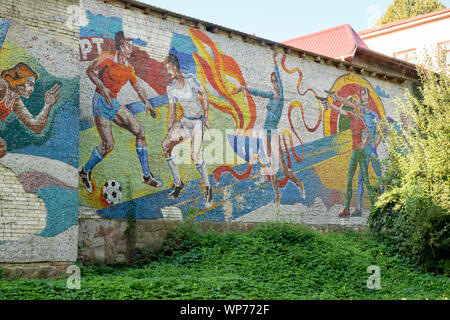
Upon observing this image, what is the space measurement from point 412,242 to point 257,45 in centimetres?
640

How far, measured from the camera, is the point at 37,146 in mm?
9750

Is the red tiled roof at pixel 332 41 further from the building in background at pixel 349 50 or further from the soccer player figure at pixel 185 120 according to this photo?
the soccer player figure at pixel 185 120

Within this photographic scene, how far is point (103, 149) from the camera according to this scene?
11.8 m

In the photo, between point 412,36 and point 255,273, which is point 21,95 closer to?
point 255,273

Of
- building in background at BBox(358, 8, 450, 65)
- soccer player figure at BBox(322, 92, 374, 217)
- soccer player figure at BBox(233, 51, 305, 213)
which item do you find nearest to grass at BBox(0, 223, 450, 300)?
soccer player figure at BBox(233, 51, 305, 213)

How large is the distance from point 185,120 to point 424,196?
5.90 m

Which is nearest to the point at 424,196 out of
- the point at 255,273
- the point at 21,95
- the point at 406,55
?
the point at 255,273

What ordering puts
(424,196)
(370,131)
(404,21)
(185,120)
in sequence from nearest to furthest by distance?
1. (185,120)
2. (424,196)
3. (370,131)
4. (404,21)

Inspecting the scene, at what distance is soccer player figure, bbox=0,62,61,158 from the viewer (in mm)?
9500

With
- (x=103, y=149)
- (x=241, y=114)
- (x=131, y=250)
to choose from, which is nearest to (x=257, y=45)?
(x=241, y=114)

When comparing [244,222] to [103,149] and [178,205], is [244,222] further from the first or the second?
[103,149]

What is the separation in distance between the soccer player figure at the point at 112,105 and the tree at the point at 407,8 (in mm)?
28052

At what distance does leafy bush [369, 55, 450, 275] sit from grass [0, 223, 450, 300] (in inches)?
19.4

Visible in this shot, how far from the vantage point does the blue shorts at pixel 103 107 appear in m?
11.8
